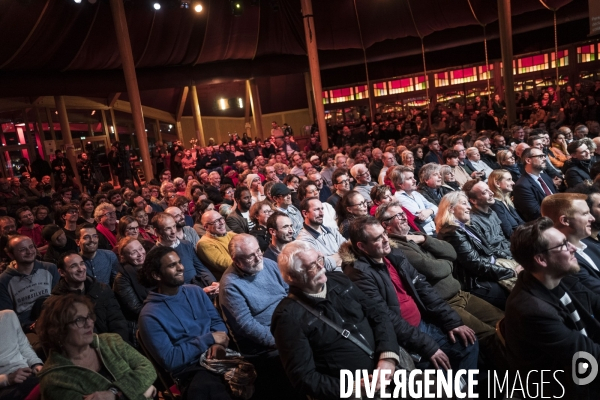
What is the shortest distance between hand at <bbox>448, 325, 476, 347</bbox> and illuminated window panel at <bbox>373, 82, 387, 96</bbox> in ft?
52.2

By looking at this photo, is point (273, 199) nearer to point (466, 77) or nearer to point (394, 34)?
point (394, 34)

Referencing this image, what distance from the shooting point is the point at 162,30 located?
41.8 ft

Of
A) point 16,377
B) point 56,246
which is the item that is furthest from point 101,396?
point 56,246

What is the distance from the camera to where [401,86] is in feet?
58.0

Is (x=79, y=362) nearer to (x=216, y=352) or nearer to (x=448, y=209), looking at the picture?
(x=216, y=352)

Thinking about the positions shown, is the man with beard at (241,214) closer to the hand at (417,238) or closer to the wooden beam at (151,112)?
the hand at (417,238)

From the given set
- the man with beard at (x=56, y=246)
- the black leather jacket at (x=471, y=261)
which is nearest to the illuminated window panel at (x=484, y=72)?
the black leather jacket at (x=471, y=261)

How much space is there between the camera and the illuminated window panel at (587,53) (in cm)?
1470

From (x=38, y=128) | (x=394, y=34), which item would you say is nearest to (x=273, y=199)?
(x=394, y=34)

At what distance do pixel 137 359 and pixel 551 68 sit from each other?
16322 mm

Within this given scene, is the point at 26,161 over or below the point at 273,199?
over

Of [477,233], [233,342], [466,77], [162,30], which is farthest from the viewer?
[466,77]

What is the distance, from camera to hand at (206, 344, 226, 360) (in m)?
2.71

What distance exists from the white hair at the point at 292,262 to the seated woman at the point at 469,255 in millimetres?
1380
